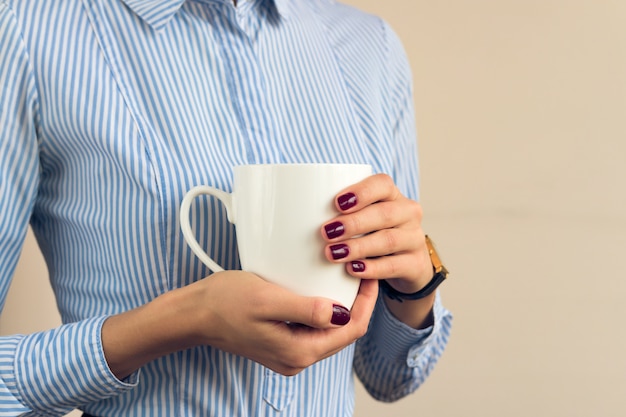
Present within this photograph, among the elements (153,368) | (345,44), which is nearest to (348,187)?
(153,368)

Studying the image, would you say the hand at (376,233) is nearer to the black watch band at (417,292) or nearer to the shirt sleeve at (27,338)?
the black watch band at (417,292)

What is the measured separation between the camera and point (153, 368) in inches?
24.5

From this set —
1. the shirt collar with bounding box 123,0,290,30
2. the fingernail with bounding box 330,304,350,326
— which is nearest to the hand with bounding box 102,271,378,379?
the fingernail with bounding box 330,304,350,326

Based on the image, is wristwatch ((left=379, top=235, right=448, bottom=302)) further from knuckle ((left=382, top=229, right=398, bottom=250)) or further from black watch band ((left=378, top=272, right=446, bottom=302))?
knuckle ((left=382, top=229, right=398, bottom=250))

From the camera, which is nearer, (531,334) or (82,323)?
(82,323)

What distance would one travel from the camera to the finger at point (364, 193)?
Answer: 0.51 meters

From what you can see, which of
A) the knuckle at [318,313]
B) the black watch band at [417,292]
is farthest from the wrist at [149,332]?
the black watch band at [417,292]

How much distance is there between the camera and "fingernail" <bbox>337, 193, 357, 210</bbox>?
0.51m

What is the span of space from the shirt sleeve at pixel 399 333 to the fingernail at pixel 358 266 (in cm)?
24

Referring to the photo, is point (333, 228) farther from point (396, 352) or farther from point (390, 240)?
point (396, 352)

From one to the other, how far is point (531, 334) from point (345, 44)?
1.98 feet

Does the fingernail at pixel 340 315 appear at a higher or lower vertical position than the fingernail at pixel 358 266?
lower

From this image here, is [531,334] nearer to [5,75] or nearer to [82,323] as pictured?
[82,323]

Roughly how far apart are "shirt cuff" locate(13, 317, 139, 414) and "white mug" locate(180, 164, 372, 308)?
0.16 meters
